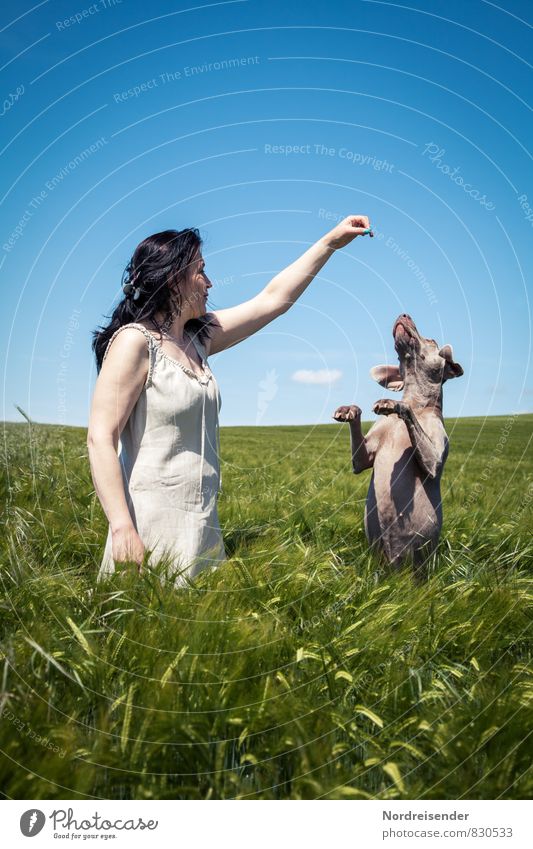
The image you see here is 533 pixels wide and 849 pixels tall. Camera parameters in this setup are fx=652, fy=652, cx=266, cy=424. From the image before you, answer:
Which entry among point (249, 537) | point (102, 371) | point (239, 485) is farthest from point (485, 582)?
point (239, 485)

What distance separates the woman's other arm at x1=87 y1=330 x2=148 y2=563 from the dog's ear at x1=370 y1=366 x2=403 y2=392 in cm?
177

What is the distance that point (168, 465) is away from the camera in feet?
13.8

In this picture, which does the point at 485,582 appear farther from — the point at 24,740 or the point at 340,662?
the point at 24,740

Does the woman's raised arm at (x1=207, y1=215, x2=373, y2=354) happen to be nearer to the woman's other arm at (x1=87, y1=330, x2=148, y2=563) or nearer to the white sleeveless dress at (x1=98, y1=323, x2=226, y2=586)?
the white sleeveless dress at (x1=98, y1=323, x2=226, y2=586)

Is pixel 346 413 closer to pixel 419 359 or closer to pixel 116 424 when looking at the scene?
pixel 419 359

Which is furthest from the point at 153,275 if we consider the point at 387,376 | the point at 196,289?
the point at 387,376

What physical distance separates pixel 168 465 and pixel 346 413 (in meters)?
1.22

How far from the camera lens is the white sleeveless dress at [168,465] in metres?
4.13

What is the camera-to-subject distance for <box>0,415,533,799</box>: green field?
2.28 meters

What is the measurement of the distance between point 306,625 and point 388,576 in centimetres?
104

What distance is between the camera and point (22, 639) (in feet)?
9.82

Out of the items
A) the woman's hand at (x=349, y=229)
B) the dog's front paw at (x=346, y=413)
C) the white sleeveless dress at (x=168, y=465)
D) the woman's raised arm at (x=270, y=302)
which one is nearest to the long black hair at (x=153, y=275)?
the white sleeveless dress at (x=168, y=465)

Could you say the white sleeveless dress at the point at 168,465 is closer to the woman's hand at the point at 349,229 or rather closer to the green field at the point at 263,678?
the green field at the point at 263,678
